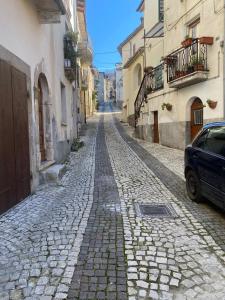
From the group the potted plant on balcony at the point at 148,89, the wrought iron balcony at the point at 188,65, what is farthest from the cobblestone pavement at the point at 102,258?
the potted plant on balcony at the point at 148,89

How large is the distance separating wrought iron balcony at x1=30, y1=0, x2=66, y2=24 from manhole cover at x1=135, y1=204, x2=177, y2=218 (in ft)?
16.8

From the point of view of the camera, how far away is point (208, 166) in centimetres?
528

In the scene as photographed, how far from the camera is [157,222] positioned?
4953 mm

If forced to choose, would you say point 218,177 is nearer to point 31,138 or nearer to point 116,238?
point 116,238

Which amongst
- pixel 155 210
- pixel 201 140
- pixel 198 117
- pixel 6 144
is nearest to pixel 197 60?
pixel 198 117

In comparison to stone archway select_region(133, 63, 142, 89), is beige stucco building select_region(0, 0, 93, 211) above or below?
below

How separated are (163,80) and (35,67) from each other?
359 inches

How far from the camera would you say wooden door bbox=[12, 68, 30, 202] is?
5.96 meters

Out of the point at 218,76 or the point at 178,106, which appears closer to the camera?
the point at 218,76

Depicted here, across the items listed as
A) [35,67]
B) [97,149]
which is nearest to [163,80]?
[97,149]

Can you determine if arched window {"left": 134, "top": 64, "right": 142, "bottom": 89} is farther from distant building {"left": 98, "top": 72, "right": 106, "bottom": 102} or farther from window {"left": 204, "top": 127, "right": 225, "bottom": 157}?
distant building {"left": 98, "top": 72, "right": 106, "bottom": 102}

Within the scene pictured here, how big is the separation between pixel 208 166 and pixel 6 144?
11.4ft

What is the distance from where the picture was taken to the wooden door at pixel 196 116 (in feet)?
40.4

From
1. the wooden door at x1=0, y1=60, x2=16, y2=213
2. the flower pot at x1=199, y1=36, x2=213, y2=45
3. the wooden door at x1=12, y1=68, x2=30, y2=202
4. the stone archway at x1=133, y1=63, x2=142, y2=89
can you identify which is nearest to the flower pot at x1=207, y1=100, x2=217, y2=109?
the flower pot at x1=199, y1=36, x2=213, y2=45
